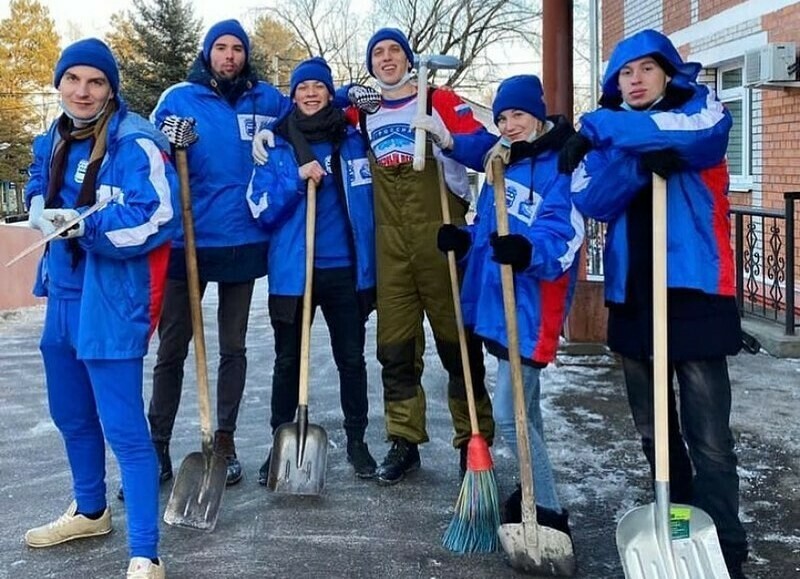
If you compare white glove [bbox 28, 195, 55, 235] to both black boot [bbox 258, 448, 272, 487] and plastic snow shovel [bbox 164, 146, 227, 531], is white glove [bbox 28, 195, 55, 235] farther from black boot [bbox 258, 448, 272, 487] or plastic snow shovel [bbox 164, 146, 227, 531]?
black boot [bbox 258, 448, 272, 487]

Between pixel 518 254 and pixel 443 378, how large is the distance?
353 cm

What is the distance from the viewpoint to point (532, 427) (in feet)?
11.1

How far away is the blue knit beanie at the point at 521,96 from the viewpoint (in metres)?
3.37

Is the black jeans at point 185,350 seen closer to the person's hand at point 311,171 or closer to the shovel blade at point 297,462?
the shovel blade at point 297,462

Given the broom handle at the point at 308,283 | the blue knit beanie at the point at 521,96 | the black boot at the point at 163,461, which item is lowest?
the black boot at the point at 163,461

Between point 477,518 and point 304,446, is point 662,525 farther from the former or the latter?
point 304,446

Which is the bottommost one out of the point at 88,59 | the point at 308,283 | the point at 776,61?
the point at 308,283

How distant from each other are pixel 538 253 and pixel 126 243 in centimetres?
141

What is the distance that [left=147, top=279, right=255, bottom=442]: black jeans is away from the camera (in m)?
4.13

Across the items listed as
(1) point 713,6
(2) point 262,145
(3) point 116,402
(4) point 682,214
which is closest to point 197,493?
(3) point 116,402

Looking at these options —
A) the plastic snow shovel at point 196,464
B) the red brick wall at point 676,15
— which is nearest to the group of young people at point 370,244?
the plastic snow shovel at point 196,464

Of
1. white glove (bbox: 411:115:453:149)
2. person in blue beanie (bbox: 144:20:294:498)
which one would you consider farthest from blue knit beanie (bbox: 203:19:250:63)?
white glove (bbox: 411:115:453:149)

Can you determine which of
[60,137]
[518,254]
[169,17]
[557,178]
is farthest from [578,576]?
[169,17]

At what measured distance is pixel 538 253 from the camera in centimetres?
318
